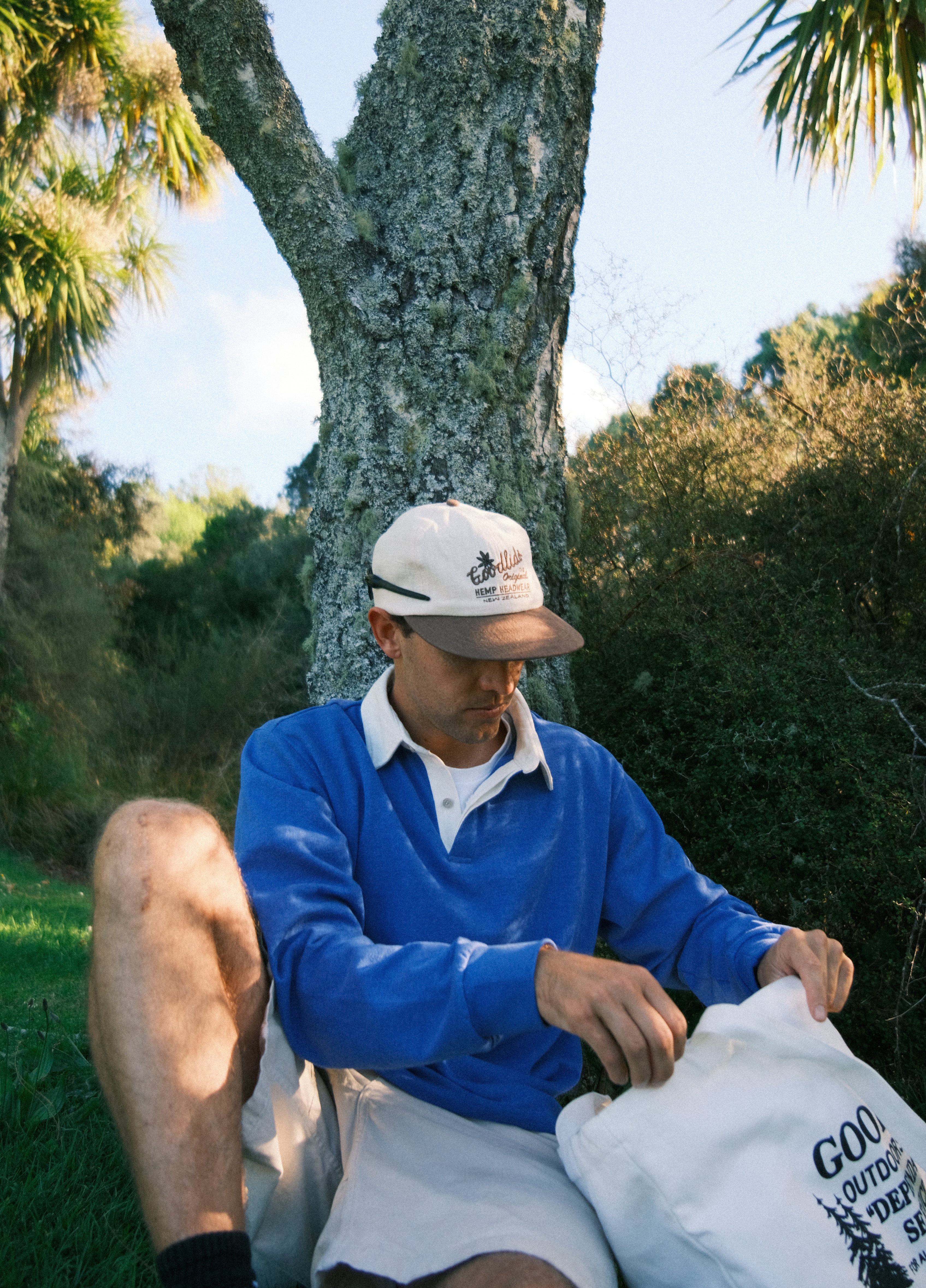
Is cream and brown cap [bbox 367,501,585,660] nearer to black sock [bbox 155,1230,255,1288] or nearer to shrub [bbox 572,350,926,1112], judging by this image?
black sock [bbox 155,1230,255,1288]

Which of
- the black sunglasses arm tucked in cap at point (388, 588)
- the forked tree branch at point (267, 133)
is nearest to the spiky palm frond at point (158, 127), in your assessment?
the forked tree branch at point (267, 133)

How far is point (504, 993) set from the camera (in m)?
1.40

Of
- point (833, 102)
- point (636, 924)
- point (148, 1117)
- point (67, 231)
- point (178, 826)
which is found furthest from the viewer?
point (67, 231)

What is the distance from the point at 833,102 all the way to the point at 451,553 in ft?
13.4

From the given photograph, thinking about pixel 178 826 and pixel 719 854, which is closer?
pixel 178 826

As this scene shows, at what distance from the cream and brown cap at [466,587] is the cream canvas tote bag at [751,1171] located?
2.59 ft

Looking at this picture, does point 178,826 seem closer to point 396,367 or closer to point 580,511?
point 396,367

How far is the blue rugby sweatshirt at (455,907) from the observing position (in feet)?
4.77

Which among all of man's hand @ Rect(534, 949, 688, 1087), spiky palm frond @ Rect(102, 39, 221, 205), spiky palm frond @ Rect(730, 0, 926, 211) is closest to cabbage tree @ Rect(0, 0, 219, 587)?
spiky palm frond @ Rect(102, 39, 221, 205)

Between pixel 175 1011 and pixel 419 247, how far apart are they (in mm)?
2473

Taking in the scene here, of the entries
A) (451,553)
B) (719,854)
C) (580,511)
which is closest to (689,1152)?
(451,553)

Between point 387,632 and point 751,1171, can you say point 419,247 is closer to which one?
point 387,632

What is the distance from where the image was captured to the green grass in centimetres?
170

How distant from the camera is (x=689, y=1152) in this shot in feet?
4.44
